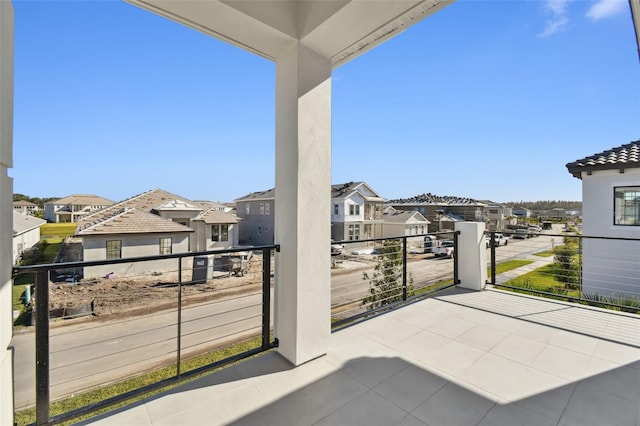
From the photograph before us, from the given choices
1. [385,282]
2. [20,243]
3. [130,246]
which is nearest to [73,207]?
[130,246]

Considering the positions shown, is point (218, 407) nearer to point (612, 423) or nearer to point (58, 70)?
point (612, 423)

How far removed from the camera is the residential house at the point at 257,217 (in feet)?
74.3

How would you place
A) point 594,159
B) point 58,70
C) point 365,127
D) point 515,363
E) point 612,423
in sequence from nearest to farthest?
point 612,423
point 515,363
point 58,70
point 594,159
point 365,127

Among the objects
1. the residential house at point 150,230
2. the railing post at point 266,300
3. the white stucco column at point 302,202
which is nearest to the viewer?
the white stucco column at point 302,202

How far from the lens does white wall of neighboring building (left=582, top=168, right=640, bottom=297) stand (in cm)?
641

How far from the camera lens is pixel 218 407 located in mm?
1704

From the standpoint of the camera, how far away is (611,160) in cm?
675

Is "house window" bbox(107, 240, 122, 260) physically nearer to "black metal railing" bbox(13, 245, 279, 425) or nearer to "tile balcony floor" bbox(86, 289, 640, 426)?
"black metal railing" bbox(13, 245, 279, 425)

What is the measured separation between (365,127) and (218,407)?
9.69m

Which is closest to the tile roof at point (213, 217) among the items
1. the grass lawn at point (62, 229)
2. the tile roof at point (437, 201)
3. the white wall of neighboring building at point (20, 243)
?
the grass lawn at point (62, 229)

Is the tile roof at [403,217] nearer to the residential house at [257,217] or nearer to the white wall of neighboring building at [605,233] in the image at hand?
the residential house at [257,217]

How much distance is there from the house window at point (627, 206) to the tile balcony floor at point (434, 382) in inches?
218

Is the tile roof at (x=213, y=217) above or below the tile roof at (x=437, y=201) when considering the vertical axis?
below

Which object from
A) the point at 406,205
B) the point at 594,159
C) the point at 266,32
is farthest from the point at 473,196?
the point at 266,32
